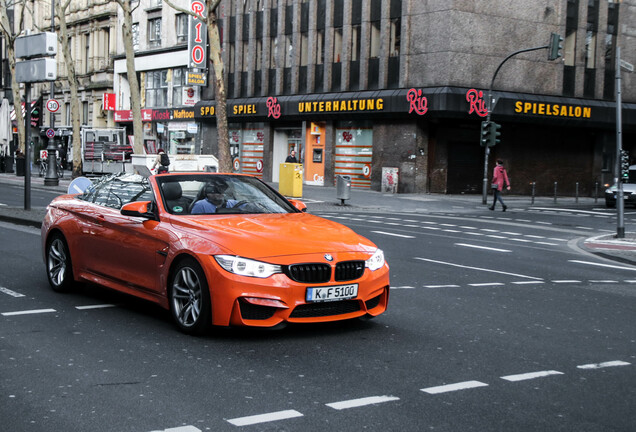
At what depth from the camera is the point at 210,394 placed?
529 centimetres

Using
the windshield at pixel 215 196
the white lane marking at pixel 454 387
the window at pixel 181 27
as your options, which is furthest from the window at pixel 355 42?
the white lane marking at pixel 454 387

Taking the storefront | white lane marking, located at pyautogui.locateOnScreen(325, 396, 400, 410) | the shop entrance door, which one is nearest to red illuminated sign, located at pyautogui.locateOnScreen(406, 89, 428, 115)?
the storefront

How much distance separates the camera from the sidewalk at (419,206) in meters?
17.1

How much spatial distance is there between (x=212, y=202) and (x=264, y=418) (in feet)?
11.5

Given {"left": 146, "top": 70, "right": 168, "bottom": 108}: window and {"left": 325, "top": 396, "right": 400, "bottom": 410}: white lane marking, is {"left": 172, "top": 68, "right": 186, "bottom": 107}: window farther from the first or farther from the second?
{"left": 325, "top": 396, "right": 400, "bottom": 410}: white lane marking

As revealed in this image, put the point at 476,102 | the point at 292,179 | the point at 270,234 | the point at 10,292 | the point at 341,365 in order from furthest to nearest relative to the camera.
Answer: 1. the point at 476,102
2. the point at 292,179
3. the point at 10,292
4. the point at 270,234
5. the point at 341,365

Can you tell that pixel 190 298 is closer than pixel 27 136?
Yes

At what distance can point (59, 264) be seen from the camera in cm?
930

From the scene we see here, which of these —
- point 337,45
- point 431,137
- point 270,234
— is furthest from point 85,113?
point 270,234

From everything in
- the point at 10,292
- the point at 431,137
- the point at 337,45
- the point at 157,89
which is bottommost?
the point at 10,292

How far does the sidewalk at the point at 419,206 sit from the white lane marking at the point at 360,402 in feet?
34.8

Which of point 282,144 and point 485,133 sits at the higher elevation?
point 485,133

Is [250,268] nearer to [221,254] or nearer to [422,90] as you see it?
[221,254]

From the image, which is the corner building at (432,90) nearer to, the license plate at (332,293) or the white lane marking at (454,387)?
the license plate at (332,293)
